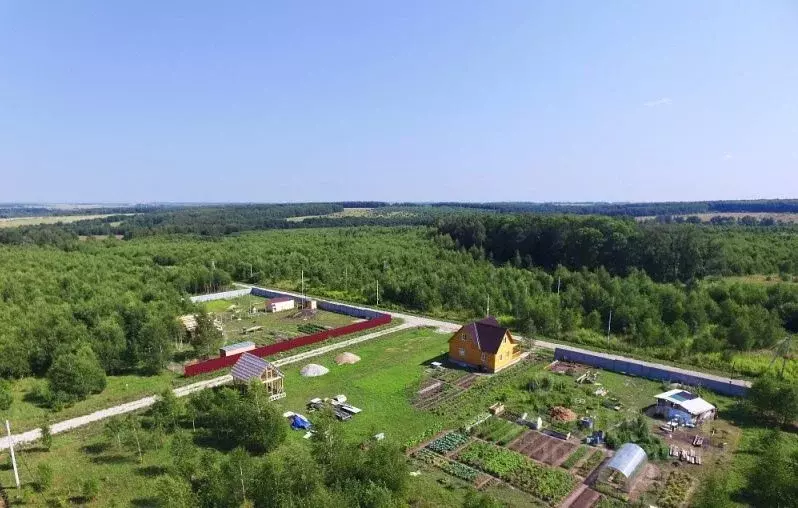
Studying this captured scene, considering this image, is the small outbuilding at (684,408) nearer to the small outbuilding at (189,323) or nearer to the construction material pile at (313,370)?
the construction material pile at (313,370)

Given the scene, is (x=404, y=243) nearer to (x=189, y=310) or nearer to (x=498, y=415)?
(x=189, y=310)

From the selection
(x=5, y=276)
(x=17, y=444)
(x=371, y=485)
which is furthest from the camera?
(x=5, y=276)

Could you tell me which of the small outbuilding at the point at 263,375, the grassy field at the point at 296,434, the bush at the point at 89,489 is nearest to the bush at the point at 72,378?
the grassy field at the point at 296,434

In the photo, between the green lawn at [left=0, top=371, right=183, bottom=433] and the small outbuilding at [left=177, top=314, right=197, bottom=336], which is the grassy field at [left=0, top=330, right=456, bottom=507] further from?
the small outbuilding at [left=177, top=314, right=197, bottom=336]

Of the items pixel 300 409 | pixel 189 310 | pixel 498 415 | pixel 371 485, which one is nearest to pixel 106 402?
pixel 300 409

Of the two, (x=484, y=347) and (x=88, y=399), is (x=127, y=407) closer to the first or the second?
(x=88, y=399)

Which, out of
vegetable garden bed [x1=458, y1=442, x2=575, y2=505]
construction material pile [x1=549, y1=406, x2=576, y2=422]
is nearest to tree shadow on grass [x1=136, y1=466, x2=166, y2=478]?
vegetable garden bed [x1=458, y1=442, x2=575, y2=505]

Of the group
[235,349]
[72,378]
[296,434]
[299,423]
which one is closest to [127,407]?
[72,378]
